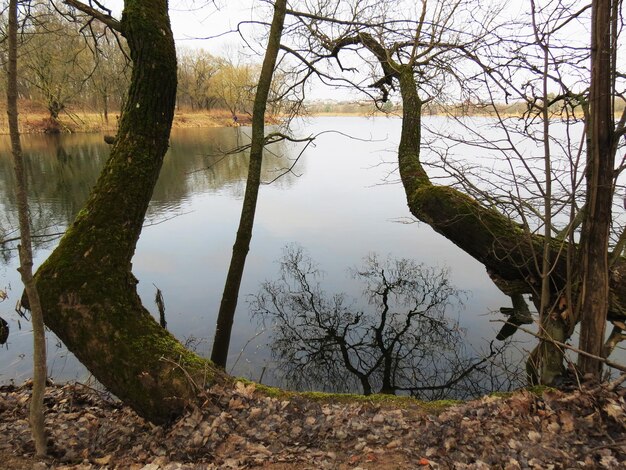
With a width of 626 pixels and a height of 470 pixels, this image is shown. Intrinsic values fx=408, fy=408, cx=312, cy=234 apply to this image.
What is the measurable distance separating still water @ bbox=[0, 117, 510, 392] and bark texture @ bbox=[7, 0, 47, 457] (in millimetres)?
2777

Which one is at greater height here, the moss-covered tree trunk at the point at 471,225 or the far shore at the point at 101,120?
the far shore at the point at 101,120

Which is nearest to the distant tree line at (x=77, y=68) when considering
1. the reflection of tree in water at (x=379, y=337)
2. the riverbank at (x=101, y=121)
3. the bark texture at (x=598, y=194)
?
the reflection of tree in water at (x=379, y=337)

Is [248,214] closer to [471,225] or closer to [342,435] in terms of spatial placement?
[342,435]

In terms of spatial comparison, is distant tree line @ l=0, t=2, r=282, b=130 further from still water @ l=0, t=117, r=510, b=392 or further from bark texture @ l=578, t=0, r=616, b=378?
bark texture @ l=578, t=0, r=616, b=378

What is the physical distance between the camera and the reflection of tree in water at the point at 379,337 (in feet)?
19.0

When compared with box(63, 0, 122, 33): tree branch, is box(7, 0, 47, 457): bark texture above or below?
below

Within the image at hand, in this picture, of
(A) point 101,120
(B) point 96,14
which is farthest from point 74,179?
(B) point 96,14

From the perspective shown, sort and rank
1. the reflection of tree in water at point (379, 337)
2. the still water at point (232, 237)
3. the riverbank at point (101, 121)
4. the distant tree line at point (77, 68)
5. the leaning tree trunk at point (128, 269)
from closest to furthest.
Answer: the leaning tree trunk at point (128, 269), the distant tree line at point (77, 68), the reflection of tree in water at point (379, 337), the still water at point (232, 237), the riverbank at point (101, 121)

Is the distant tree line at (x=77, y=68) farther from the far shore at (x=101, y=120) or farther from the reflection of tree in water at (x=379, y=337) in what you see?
the reflection of tree in water at (x=379, y=337)

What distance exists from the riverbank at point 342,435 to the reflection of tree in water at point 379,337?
7.46 feet

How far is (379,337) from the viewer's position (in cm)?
687

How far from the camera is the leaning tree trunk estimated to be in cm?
330

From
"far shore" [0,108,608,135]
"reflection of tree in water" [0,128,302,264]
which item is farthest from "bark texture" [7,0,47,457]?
"reflection of tree in water" [0,128,302,264]

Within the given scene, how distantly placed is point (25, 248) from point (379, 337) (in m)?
5.41
